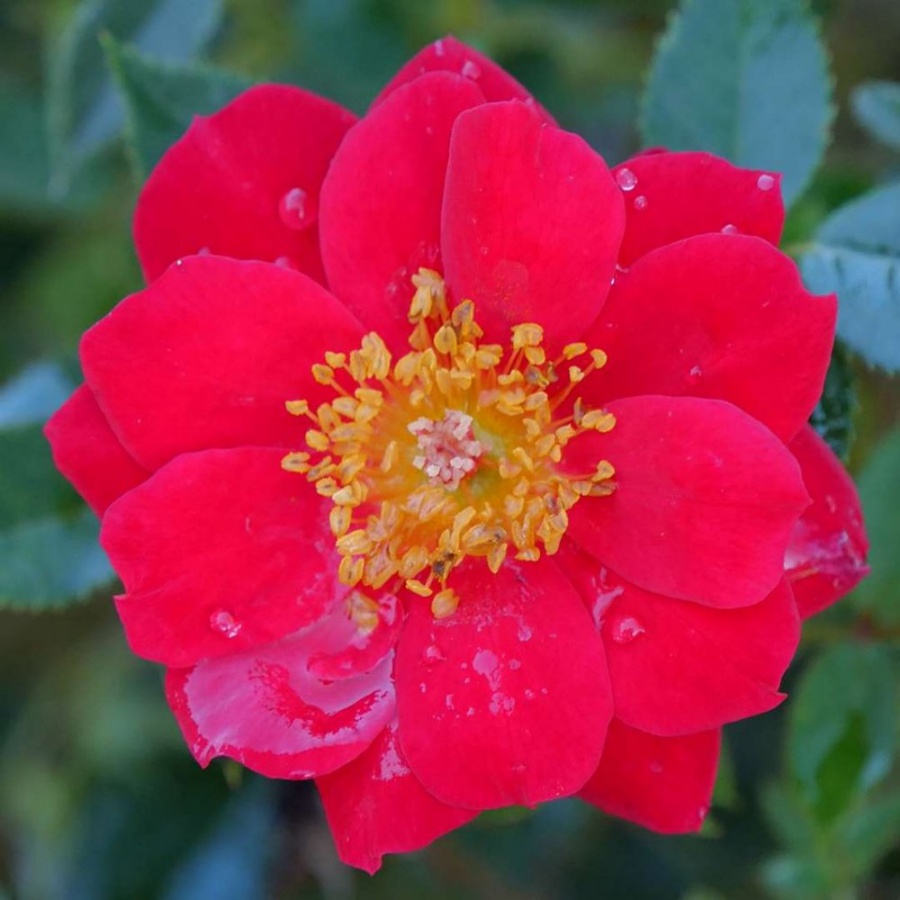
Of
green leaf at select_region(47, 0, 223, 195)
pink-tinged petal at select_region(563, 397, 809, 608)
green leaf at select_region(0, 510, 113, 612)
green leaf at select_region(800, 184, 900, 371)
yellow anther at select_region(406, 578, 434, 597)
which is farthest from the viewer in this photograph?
green leaf at select_region(47, 0, 223, 195)

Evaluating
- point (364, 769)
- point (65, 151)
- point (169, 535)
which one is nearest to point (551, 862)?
point (364, 769)

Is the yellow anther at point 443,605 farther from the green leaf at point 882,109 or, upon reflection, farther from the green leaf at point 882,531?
the green leaf at point 882,109

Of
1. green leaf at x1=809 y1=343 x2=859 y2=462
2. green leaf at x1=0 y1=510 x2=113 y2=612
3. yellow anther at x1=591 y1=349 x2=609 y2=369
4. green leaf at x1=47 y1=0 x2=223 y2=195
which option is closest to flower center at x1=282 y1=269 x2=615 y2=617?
yellow anther at x1=591 y1=349 x2=609 y2=369

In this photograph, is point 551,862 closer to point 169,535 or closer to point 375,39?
point 169,535

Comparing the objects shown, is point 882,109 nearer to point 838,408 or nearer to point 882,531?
point 838,408

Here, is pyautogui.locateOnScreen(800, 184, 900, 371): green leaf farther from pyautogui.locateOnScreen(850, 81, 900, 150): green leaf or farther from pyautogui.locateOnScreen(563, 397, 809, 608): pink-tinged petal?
pyautogui.locateOnScreen(563, 397, 809, 608): pink-tinged petal

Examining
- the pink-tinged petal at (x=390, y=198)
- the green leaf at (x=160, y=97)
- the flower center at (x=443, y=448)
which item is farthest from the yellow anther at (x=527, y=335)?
the green leaf at (x=160, y=97)
